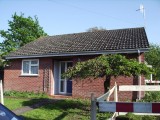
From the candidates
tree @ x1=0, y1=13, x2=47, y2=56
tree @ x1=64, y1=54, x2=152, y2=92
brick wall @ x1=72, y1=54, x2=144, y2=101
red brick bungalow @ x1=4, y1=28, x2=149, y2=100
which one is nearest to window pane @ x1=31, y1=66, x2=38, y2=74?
red brick bungalow @ x1=4, y1=28, x2=149, y2=100

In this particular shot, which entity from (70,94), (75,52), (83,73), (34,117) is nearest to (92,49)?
(75,52)

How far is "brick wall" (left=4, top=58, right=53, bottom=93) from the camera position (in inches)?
810

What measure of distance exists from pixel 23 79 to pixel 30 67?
1.08m

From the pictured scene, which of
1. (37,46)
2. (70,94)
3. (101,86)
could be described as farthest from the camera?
(37,46)

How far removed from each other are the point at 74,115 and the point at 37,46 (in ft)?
43.1

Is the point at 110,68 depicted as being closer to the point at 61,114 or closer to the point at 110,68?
the point at 110,68

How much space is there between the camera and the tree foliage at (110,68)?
11211 millimetres

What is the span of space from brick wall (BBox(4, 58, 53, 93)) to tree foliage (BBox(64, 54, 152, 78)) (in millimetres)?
8833

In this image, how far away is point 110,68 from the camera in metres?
11.4

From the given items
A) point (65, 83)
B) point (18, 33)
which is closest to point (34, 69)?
point (65, 83)

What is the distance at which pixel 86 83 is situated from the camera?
18984mm

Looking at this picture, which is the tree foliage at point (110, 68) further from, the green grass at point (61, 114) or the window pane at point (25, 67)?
the window pane at point (25, 67)

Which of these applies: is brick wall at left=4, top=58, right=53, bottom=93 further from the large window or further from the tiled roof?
the tiled roof

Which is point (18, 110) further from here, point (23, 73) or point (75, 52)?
point (23, 73)
